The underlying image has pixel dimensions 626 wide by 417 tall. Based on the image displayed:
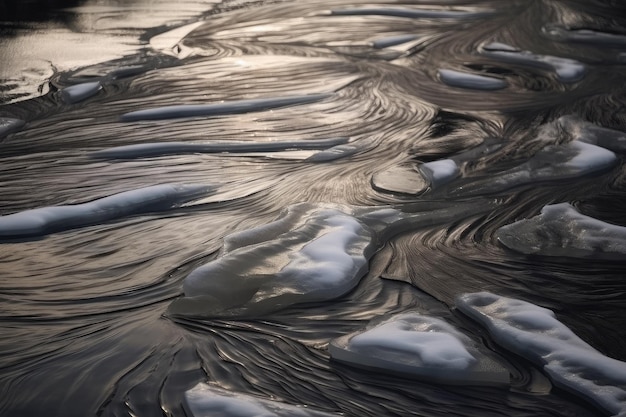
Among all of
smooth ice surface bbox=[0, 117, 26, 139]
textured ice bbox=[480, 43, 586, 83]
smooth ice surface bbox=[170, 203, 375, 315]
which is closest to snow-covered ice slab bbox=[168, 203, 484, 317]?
smooth ice surface bbox=[170, 203, 375, 315]

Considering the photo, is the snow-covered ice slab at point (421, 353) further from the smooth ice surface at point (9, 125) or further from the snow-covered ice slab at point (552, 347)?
the smooth ice surface at point (9, 125)

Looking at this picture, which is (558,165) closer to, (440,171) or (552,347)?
(440,171)

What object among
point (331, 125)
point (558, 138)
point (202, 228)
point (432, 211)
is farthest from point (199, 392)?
point (558, 138)

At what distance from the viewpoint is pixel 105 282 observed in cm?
128

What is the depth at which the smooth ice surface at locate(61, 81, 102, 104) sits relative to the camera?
2.14m

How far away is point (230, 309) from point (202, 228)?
0.97ft

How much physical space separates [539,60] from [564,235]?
1206 mm

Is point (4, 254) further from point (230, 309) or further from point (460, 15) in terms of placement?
point (460, 15)

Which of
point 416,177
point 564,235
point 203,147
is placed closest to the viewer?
point 564,235

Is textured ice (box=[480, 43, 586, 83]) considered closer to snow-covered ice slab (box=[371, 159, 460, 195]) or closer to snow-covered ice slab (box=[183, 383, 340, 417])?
snow-covered ice slab (box=[371, 159, 460, 195])

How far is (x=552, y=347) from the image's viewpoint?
109 cm

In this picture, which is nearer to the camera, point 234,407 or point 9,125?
point 234,407

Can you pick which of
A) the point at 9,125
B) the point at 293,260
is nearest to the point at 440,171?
the point at 293,260

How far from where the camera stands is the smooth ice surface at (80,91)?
2.14m
